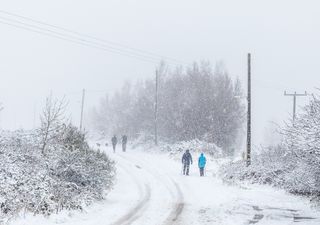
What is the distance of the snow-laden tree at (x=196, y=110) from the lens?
49844 millimetres

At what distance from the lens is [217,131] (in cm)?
4953

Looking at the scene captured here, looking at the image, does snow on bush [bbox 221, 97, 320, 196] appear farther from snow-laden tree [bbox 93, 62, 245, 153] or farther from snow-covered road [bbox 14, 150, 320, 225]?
snow-laden tree [bbox 93, 62, 245, 153]

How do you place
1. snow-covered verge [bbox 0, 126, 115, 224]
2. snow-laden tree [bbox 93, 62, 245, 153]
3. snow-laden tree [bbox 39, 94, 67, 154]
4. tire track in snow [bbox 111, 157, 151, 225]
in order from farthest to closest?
1. snow-laden tree [bbox 93, 62, 245, 153]
2. snow-laden tree [bbox 39, 94, 67, 154]
3. snow-covered verge [bbox 0, 126, 115, 224]
4. tire track in snow [bbox 111, 157, 151, 225]

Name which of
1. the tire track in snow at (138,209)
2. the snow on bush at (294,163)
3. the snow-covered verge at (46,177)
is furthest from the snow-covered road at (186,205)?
the snow on bush at (294,163)

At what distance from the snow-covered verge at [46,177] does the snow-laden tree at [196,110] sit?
29.9 meters

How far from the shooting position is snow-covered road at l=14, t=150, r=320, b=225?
1364cm

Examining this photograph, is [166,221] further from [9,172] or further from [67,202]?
[9,172]

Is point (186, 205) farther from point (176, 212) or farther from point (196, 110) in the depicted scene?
point (196, 110)

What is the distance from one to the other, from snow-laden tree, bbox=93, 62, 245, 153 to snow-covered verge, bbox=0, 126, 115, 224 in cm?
2985

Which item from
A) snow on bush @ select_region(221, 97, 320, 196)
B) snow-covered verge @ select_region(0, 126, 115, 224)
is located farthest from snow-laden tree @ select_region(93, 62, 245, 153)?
snow-covered verge @ select_region(0, 126, 115, 224)

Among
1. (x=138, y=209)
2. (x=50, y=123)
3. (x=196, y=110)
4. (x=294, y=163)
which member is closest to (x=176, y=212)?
(x=138, y=209)

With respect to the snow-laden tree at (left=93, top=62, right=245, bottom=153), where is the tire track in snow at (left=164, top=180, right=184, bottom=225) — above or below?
below

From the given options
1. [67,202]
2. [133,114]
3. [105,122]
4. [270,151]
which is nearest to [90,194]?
[67,202]

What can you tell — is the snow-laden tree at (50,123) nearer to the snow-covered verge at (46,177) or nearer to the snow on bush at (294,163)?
the snow-covered verge at (46,177)
